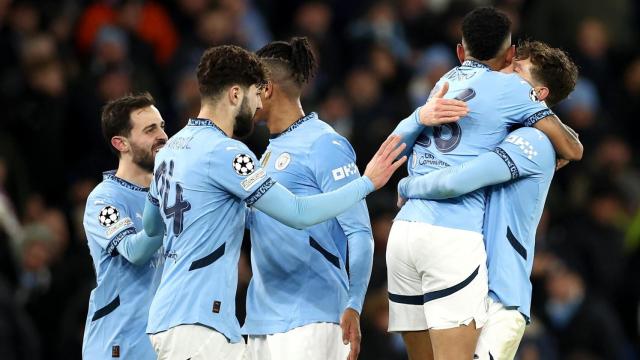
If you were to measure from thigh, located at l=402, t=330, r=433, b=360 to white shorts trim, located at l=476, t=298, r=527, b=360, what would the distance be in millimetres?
348

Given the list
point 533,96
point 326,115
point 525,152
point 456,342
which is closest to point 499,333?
point 456,342

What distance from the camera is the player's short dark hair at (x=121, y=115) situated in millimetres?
8273

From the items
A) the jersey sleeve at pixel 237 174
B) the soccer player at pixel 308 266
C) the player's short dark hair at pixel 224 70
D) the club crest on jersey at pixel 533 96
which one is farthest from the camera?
the soccer player at pixel 308 266

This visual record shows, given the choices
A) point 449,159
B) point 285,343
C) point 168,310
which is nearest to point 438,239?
point 449,159

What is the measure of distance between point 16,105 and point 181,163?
7.04 metres

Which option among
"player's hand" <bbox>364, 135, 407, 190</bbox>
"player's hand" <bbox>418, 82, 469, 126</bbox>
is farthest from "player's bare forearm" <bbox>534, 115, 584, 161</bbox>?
"player's hand" <bbox>364, 135, 407, 190</bbox>

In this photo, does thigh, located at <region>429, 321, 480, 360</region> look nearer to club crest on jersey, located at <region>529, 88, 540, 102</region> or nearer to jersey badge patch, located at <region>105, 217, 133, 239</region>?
club crest on jersey, located at <region>529, 88, 540, 102</region>

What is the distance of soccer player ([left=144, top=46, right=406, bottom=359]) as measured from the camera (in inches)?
281

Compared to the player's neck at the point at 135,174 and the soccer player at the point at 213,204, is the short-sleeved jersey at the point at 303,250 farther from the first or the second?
the player's neck at the point at 135,174

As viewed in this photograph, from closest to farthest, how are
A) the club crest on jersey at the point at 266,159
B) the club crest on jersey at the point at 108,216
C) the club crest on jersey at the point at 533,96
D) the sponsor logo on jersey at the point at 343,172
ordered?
the club crest on jersey at the point at 533,96 → the sponsor logo on jersey at the point at 343,172 → the club crest on jersey at the point at 108,216 → the club crest on jersey at the point at 266,159

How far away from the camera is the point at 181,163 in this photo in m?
7.30

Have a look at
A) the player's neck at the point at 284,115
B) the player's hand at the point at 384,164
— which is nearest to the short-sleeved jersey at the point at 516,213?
the player's hand at the point at 384,164

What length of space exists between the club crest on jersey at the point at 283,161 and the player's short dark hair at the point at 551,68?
4.90ft

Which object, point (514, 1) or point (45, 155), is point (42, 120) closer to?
point (45, 155)
